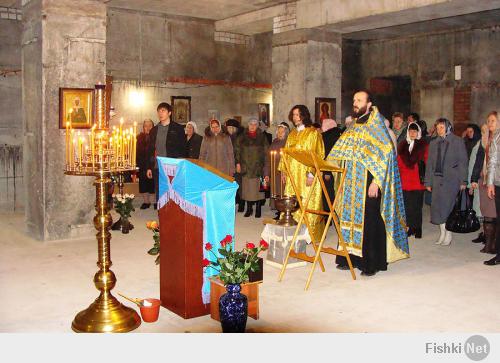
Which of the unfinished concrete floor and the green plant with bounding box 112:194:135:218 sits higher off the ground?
the green plant with bounding box 112:194:135:218

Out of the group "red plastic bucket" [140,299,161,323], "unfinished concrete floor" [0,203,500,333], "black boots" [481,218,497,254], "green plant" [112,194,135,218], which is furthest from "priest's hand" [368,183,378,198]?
"green plant" [112,194,135,218]

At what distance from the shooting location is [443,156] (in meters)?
7.73

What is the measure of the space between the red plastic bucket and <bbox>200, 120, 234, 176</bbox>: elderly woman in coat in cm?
522

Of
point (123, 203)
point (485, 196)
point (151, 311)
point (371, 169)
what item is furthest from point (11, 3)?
point (485, 196)

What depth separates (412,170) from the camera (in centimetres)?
812

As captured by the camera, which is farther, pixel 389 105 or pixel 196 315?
pixel 389 105

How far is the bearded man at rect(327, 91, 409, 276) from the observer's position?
240 inches

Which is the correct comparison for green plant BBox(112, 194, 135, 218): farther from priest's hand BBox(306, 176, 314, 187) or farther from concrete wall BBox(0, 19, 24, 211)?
concrete wall BBox(0, 19, 24, 211)

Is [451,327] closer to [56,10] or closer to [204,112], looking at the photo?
[56,10]

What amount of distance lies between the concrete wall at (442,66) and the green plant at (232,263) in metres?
10.7

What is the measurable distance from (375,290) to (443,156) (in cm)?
282

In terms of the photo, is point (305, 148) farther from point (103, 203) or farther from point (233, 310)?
point (103, 203)

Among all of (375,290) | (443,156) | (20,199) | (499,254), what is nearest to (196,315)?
(375,290)

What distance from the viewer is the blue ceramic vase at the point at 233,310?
4.28m
